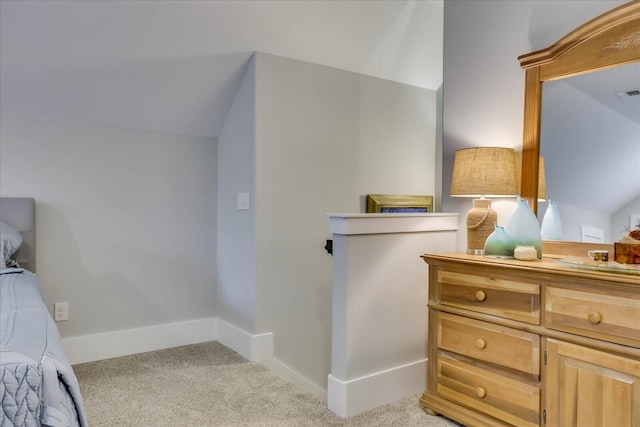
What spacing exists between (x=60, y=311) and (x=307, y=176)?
1.66 metres

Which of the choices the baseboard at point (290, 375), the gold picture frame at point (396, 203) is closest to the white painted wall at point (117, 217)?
the baseboard at point (290, 375)

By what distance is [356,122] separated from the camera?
10.1ft

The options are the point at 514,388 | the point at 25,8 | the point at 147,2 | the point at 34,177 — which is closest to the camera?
the point at 514,388

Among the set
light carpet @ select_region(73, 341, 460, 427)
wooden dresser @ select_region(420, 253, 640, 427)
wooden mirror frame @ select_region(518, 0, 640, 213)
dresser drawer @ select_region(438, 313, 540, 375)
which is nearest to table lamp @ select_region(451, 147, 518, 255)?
wooden mirror frame @ select_region(518, 0, 640, 213)

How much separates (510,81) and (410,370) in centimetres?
149

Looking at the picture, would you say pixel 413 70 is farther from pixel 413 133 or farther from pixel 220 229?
pixel 220 229

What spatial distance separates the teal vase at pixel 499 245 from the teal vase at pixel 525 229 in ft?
0.08

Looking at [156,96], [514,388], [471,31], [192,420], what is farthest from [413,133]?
[192,420]

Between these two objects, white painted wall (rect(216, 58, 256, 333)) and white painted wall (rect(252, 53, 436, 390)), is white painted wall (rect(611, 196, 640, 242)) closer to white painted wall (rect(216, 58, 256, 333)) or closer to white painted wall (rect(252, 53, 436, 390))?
white painted wall (rect(252, 53, 436, 390))

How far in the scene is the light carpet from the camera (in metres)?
1.90

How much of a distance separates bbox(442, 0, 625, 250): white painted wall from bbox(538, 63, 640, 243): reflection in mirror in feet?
0.64

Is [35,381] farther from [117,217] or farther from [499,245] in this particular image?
[117,217]

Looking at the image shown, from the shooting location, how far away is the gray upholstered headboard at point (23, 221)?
7.80 ft

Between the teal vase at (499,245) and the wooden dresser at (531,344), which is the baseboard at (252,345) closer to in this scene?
the wooden dresser at (531,344)
